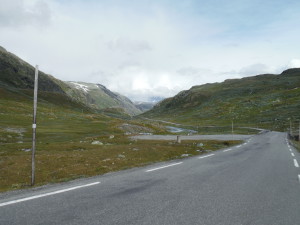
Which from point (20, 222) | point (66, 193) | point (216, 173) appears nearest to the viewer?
point (20, 222)

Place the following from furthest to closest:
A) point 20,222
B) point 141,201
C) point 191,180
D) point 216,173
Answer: point 216,173, point 191,180, point 141,201, point 20,222

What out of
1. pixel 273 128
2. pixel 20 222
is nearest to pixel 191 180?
pixel 20 222

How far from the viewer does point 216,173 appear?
44.8 ft

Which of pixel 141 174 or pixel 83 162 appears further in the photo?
pixel 83 162

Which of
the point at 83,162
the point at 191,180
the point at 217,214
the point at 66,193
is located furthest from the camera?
the point at 83,162

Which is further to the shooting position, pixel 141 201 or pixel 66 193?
pixel 66 193

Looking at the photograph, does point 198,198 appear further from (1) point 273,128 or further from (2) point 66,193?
(1) point 273,128

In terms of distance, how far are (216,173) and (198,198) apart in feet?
17.7

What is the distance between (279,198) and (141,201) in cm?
480

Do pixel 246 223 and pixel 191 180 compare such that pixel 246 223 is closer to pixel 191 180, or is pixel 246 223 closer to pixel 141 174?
pixel 191 180

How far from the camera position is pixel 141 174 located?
43.3 feet

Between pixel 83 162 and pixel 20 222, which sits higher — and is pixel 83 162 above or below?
below

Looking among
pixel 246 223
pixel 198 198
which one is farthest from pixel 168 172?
pixel 246 223

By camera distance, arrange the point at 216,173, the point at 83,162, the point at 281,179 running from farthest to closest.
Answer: the point at 83,162 < the point at 216,173 < the point at 281,179
